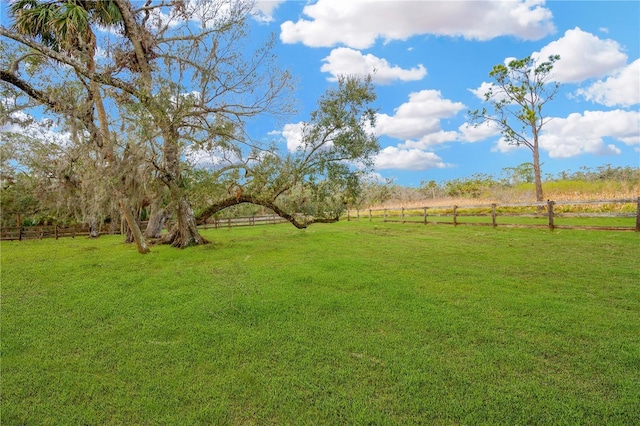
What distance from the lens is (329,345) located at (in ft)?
11.2

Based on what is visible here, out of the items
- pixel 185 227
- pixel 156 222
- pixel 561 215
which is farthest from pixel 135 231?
pixel 561 215

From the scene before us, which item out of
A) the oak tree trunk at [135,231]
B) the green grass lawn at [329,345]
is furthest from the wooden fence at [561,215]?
the oak tree trunk at [135,231]

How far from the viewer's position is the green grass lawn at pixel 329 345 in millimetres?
2527

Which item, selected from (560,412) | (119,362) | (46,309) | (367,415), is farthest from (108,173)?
(560,412)

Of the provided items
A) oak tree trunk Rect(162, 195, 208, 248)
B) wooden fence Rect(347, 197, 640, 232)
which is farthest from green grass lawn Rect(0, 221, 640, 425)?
wooden fence Rect(347, 197, 640, 232)

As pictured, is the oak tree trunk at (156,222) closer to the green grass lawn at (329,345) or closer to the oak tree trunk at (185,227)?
the oak tree trunk at (185,227)

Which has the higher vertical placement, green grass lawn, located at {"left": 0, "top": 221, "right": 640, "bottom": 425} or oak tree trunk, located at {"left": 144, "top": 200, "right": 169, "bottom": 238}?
oak tree trunk, located at {"left": 144, "top": 200, "right": 169, "bottom": 238}

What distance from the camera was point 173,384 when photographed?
2.90 metres

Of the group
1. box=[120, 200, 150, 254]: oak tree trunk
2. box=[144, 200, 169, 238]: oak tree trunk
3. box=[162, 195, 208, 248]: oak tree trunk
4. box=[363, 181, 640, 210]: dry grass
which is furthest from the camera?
box=[363, 181, 640, 210]: dry grass

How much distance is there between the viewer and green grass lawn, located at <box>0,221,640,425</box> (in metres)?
2.53

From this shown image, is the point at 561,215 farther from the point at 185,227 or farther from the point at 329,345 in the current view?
the point at 185,227

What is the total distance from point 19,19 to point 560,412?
1069cm

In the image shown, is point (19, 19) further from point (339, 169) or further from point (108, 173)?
point (339, 169)

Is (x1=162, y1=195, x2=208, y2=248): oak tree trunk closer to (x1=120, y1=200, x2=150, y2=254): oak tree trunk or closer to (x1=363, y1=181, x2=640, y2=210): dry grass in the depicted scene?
(x1=120, y1=200, x2=150, y2=254): oak tree trunk
